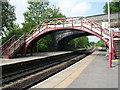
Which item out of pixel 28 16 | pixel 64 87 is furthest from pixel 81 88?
pixel 28 16

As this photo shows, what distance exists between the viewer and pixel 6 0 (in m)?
24.8

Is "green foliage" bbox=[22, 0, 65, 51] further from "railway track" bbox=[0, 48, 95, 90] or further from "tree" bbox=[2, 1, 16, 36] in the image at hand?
"railway track" bbox=[0, 48, 95, 90]

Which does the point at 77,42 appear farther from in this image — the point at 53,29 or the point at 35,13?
the point at 53,29

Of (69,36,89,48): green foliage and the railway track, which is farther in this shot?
(69,36,89,48): green foliage

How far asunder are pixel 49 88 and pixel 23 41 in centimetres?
1815

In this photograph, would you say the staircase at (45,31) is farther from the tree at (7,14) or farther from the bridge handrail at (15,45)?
the tree at (7,14)

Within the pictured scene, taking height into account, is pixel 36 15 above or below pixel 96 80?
above

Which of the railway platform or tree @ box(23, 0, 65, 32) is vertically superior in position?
tree @ box(23, 0, 65, 32)

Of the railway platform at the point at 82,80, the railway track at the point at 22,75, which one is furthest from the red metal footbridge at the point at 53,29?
the railway platform at the point at 82,80

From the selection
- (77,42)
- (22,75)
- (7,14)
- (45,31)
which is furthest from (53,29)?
(77,42)

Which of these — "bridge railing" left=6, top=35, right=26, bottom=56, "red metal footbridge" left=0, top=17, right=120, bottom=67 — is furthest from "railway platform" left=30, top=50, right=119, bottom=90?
"bridge railing" left=6, top=35, right=26, bottom=56

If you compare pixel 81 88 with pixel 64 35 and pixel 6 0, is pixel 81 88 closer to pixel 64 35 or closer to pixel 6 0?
pixel 6 0

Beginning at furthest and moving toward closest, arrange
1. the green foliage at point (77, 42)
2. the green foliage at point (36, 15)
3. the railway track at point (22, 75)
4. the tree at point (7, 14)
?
1. the green foliage at point (77, 42)
2. the green foliage at point (36, 15)
3. the tree at point (7, 14)
4. the railway track at point (22, 75)

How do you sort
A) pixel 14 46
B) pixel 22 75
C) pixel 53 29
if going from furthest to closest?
pixel 53 29, pixel 14 46, pixel 22 75
